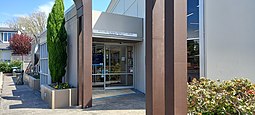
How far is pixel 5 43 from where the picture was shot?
121ft

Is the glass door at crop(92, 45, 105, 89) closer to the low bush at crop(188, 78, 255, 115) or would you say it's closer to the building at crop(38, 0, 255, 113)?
the building at crop(38, 0, 255, 113)

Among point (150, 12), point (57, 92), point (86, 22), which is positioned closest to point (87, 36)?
point (86, 22)

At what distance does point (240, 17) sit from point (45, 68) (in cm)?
1088

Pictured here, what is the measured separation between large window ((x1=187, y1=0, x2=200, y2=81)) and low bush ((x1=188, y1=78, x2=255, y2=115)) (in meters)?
3.48

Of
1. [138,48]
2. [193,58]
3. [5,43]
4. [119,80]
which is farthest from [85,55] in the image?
[5,43]

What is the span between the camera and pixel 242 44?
7535mm

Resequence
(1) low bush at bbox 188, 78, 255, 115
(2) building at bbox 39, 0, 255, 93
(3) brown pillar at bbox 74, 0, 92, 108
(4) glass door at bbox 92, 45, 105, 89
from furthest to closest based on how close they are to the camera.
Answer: (4) glass door at bbox 92, 45, 105, 89, (3) brown pillar at bbox 74, 0, 92, 108, (2) building at bbox 39, 0, 255, 93, (1) low bush at bbox 188, 78, 255, 115

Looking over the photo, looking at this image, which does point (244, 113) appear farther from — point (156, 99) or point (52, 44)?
point (52, 44)

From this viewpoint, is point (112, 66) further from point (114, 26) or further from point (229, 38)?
point (229, 38)

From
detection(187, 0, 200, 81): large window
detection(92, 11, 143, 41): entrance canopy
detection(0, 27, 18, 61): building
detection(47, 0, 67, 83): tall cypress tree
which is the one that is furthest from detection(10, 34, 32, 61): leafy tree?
detection(187, 0, 200, 81): large window

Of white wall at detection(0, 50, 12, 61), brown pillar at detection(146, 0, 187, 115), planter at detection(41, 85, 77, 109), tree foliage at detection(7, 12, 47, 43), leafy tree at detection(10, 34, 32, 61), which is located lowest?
planter at detection(41, 85, 77, 109)

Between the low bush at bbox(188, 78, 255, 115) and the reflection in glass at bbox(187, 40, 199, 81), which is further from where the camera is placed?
the reflection in glass at bbox(187, 40, 199, 81)

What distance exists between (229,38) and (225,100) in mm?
4046

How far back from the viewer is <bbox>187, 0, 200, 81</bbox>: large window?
8.35 meters
